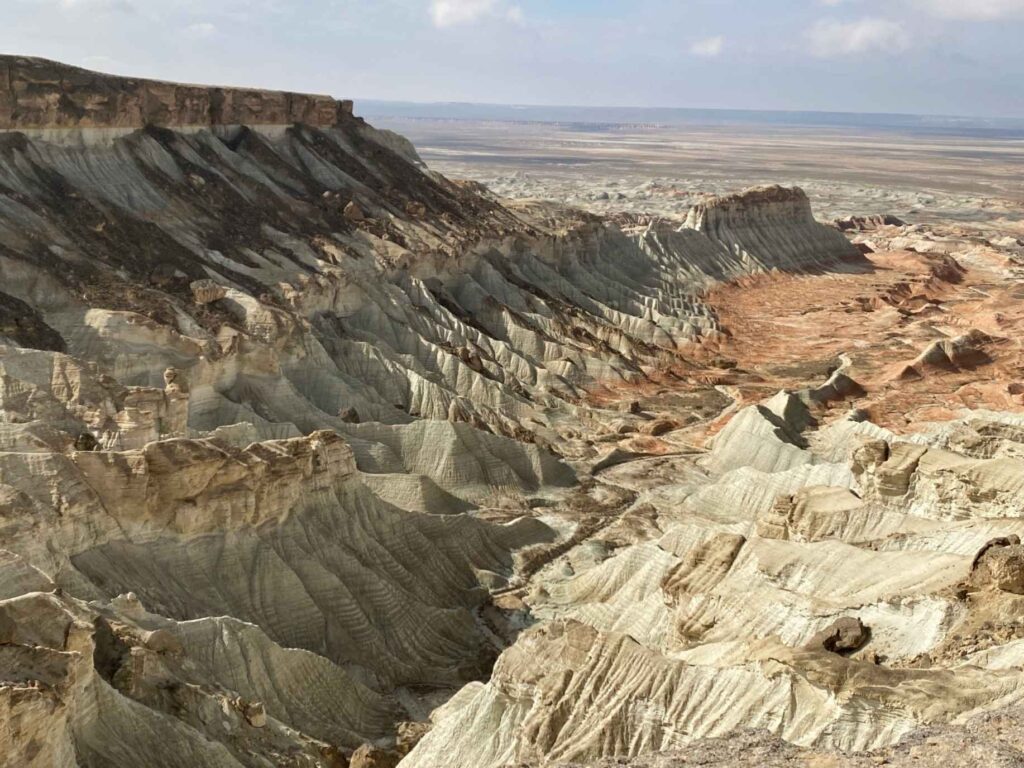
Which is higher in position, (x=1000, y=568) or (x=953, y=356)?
(x=1000, y=568)

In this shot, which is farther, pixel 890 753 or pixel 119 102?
pixel 119 102

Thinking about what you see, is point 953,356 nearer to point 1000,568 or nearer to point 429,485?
point 429,485

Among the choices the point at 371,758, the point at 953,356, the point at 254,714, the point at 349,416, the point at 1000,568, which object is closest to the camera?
the point at 254,714

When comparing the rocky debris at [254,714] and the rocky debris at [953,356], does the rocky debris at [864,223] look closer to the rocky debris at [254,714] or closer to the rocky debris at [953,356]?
the rocky debris at [953,356]

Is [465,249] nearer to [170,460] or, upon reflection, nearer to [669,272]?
[669,272]

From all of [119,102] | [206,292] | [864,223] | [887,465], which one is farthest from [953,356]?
[864,223]

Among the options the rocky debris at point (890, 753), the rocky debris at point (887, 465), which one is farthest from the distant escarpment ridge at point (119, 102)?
the rocky debris at point (890, 753)
